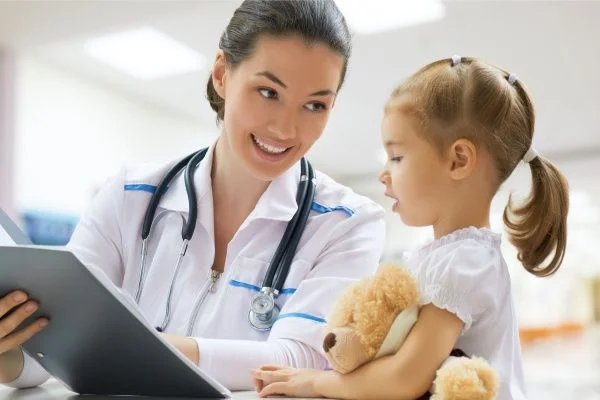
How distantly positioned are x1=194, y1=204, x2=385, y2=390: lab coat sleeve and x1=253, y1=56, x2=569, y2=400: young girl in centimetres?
12

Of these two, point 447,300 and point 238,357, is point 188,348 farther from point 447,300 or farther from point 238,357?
point 447,300

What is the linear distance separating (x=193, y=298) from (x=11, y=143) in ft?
14.7

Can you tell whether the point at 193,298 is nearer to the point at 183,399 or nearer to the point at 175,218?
the point at 175,218

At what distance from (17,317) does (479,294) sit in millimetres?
605

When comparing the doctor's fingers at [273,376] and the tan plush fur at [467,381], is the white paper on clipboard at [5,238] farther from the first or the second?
the tan plush fur at [467,381]

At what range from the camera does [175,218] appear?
1486mm

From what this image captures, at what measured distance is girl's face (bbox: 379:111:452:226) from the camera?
3.50 ft

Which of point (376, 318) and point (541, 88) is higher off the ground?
point (541, 88)

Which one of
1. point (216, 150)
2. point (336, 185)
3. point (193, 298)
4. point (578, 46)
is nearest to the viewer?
point (193, 298)

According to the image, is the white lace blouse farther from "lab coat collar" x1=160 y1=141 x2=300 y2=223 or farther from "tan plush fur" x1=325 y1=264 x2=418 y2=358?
"lab coat collar" x1=160 y1=141 x2=300 y2=223

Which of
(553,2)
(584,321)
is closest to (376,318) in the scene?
(553,2)

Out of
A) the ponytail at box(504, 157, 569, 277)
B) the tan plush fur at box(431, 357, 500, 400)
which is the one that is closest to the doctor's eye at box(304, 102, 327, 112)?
the ponytail at box(504, 157, 569, 277)

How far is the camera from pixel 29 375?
114cm

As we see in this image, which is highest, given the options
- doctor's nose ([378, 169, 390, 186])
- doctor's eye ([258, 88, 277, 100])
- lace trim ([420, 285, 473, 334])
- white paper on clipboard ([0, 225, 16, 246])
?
doctor's eye ([258, 88, 277, 100])
